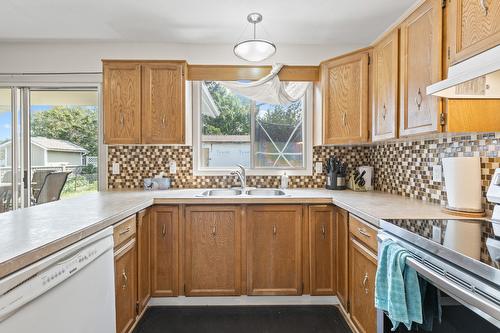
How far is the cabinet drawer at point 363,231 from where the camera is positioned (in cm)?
162

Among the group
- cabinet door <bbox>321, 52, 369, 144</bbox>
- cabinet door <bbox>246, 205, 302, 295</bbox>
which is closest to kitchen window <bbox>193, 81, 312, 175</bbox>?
cabinet door <bbox>321, 52, 369, 144</bbox>

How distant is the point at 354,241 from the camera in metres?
1.92

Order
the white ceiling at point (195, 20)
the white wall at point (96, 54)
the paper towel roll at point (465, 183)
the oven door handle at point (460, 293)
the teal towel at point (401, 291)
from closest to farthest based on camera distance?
the oven door handle at point (460, 293)
the teal towel at point (401, 291)
the paper towel roll at point (465, 183)
the white ceiling at point (195, 20)
the white wall at point (96, 54)

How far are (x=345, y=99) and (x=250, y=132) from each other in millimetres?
1011

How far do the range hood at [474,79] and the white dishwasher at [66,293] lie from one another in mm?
1682

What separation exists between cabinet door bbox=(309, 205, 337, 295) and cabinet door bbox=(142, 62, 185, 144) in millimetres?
1362

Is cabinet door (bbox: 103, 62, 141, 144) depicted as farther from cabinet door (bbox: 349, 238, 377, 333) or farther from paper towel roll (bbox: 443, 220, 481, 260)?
paper towel roll (bbox: 443, 220, 481, 260)

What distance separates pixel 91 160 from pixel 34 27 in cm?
129

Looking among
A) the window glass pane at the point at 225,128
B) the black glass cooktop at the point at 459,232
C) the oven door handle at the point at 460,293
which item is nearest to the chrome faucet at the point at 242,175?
the window glass pane at the point at 225,128

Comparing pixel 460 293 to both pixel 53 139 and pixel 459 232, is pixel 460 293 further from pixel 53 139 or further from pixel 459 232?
pixel 53 139

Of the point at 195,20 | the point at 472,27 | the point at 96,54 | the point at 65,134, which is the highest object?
the point at 195,20

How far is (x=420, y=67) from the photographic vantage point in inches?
67.8

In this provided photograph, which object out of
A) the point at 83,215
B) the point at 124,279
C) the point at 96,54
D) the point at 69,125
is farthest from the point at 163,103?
the point at 124,279

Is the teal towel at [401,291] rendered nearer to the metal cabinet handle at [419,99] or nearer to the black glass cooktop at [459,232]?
the black glass cooktop at [459,232]
